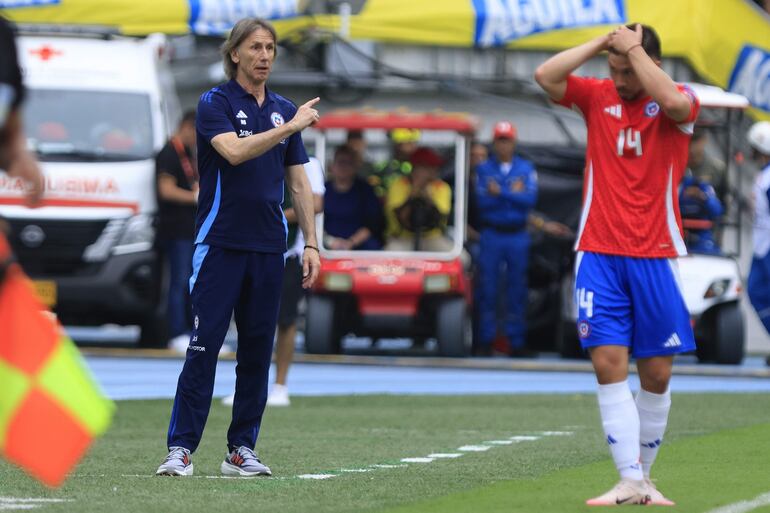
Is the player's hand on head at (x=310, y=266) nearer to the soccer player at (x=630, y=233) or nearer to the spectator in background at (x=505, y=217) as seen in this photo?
the soccer player at (x=630, y=233)

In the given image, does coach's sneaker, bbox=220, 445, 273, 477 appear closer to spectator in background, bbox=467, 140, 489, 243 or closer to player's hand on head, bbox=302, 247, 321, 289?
player's hand on head, bbox=302, 247, 321, 289

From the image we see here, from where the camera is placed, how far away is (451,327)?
18797 millimetres

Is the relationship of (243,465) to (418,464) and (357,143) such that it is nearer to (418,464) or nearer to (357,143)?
(418,464)

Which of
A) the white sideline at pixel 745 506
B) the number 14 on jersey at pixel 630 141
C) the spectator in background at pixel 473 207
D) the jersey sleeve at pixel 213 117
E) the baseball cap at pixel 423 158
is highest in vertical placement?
the number 14 on jersey at pixel 630 141

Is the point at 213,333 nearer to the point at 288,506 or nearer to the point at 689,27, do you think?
the point at 288,506

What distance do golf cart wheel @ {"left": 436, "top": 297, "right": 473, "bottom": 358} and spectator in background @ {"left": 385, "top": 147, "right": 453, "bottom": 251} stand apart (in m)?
0.71

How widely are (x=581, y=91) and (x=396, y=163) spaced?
12180mm

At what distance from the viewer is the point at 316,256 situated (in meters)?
9.00

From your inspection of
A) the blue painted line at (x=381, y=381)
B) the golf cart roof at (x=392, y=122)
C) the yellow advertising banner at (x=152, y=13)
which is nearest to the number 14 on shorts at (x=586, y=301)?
the blue painted line at (x=381, y=381)

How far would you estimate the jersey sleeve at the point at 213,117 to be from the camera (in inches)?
340

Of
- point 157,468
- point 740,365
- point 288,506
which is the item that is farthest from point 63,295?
point 288,506

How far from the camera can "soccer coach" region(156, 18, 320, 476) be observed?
8.73 m

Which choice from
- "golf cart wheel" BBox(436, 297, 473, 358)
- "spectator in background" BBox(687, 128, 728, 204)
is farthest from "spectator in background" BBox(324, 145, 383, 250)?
"spectator in background" BBox(687, 128, 728, 204)

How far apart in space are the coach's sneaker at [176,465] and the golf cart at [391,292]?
10.0m
